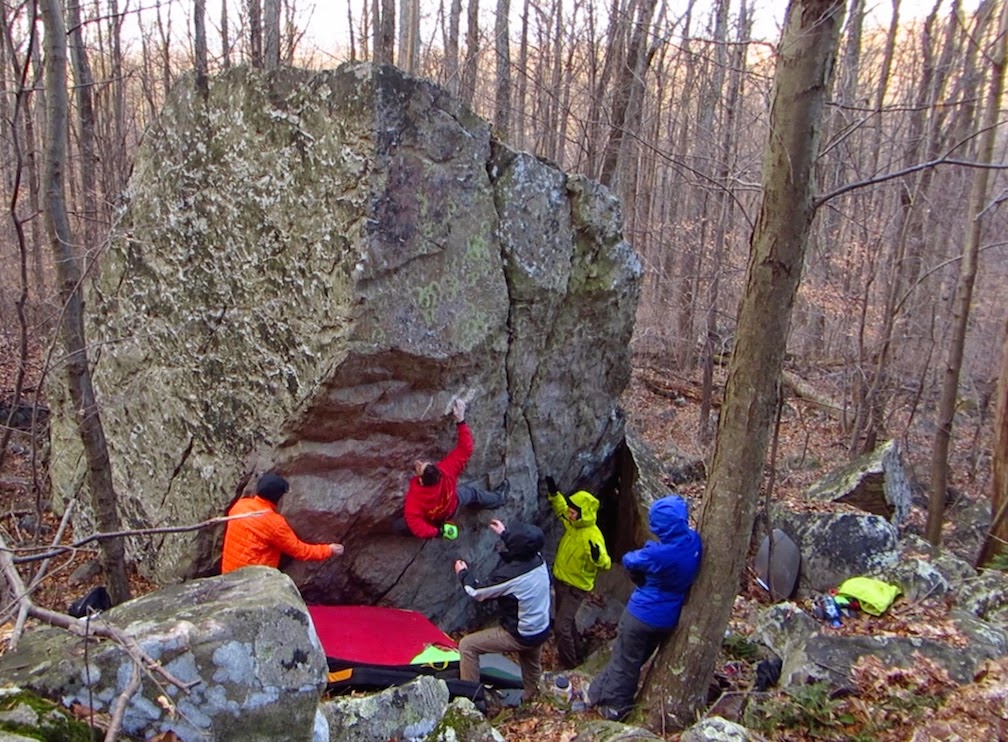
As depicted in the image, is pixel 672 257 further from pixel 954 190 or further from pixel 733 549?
pixel 733 549

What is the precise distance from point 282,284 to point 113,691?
381 centimetres

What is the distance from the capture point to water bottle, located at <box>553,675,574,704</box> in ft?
19.4

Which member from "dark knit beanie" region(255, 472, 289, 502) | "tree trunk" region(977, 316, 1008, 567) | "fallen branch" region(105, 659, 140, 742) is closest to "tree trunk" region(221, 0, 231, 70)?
"dark knit beanie" region(255, 472, 289, 502)

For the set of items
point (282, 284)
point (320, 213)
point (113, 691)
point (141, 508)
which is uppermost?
point (320, 213)

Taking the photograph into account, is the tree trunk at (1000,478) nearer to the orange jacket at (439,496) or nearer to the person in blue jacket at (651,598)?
the person in blue jacket at (651,598)

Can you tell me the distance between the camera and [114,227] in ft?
22.6

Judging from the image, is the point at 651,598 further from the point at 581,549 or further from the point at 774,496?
the point at 774,496

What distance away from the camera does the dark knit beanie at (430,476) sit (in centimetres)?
609

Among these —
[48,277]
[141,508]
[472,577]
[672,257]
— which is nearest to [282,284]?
[141,508]

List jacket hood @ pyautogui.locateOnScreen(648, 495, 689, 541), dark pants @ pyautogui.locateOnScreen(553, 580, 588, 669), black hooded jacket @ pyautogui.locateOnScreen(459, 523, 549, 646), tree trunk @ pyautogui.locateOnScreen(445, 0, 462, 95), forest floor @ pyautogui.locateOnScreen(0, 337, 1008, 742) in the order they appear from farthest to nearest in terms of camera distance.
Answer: tree trunk @ pyautogui.locateOnScreen(445, 0, 462, 95), dark pants @ pyautogui.locateOnScreen(553, 580, 588, 669), black hooded jacket @ pyautogui.locateOnScreen(459, 523, 549, 646), jacket hood @ pyautogui.locateOnScreen(648, 495, 689, 541), forest floor @ pyautogui.locateOnScreen(0, 337, 1008, 742)

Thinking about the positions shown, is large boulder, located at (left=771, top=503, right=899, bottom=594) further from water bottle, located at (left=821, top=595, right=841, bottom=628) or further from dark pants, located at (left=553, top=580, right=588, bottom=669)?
dark pants, located at (left=553, top=580, right=588, bottom=669)

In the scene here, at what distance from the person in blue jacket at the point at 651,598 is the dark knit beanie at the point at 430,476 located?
176 cm

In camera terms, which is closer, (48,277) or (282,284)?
(282,284)

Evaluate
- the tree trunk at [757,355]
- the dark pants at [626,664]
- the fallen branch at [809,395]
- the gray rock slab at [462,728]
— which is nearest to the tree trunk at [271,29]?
the tree trunk at [757,355]
